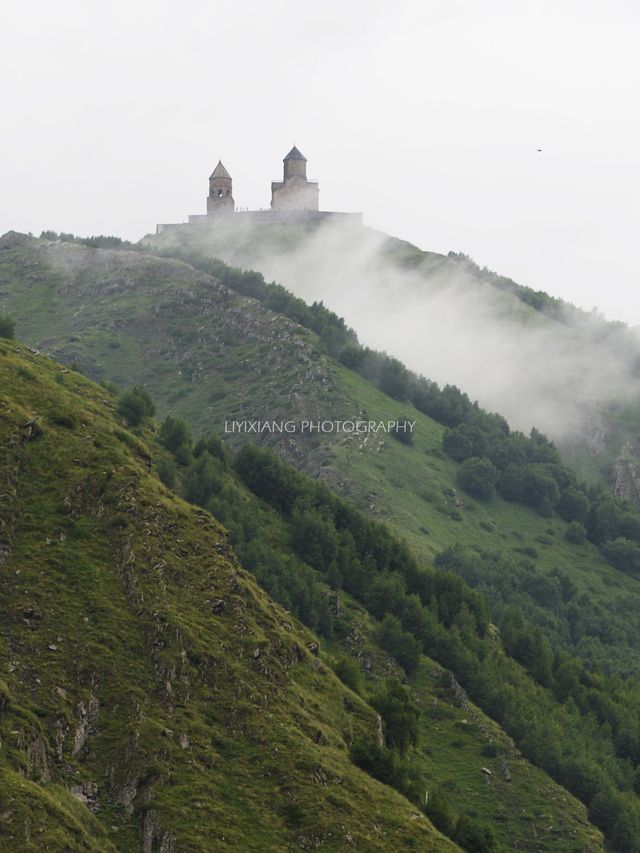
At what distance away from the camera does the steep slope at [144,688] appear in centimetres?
9638

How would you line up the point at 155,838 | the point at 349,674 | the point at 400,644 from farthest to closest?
the point at 400,644
the point at 349,674
the point at 155,838

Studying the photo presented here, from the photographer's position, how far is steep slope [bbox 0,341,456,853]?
316 ft

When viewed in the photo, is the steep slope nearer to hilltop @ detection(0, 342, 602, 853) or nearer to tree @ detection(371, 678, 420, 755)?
hilltop @ detection(0, 342, 602, 853)

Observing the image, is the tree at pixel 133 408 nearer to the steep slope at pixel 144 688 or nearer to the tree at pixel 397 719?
the steep slope at pixel 144 688

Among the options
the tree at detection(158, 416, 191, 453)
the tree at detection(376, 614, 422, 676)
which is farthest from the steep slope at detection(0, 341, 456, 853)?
the tree at detection(158, 416, 191, 453)

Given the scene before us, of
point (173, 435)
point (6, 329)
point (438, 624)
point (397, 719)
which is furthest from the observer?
point (173, 435)

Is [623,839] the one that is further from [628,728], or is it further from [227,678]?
[227,678]

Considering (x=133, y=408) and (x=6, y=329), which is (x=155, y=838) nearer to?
(x=133, y=408)

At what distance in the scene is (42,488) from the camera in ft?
388

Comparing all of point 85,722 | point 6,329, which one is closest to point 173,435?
point 6,329

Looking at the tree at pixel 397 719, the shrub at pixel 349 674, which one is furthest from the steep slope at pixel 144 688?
the shrub at pixel 349 674

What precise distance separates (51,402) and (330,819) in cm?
4271

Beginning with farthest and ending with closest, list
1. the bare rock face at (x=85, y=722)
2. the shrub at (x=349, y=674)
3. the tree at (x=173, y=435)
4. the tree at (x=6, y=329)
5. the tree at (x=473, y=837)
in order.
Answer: the tree at (x=173, y=435) < the tree at (x=6, y=329) < the shrub at (x=349, y=674) < the tree at (x=473, y=837) < the bare rock face at (x=85, y=722)

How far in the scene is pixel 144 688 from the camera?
105 metres
